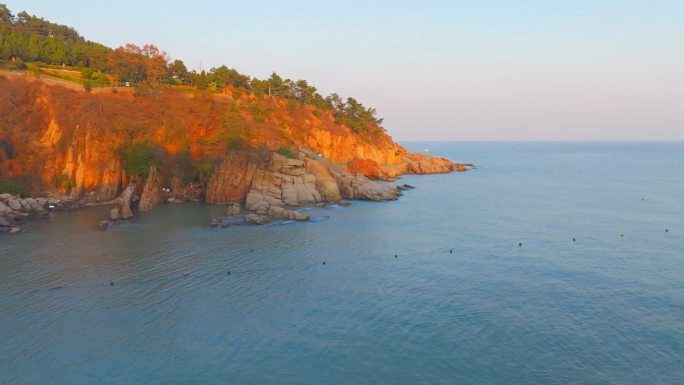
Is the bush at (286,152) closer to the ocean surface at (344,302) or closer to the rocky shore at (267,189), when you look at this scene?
the rocky shore at (267,189)

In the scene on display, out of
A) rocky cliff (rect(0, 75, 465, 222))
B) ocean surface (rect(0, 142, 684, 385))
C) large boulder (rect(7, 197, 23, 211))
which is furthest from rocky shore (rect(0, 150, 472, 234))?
ocean surface (rect(0, 142, 684, 385))

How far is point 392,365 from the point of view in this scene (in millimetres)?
21672

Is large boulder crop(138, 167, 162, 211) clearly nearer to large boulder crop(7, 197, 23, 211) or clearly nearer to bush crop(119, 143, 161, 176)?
bush crop(119, 143, 161, 176)

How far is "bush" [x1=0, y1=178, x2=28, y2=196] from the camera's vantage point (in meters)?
55.4

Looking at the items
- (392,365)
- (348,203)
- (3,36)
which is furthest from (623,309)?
(3,36)

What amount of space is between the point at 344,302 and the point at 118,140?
4962 centimetres

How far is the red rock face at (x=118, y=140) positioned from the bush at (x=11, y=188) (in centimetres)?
203

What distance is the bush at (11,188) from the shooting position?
182 feet

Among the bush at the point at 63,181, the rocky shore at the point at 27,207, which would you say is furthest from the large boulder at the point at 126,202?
the bush at the point at 63,181

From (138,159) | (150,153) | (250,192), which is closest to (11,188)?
(138,159)

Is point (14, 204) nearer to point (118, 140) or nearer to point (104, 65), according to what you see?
point (118, 140)

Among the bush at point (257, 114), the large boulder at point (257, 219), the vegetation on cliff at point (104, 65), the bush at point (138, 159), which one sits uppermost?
the vegetation on cliff at point (104, 65)

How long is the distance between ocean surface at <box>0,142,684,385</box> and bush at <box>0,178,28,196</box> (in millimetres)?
7648

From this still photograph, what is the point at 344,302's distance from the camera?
29453 mm
